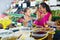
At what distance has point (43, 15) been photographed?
67.2 inches

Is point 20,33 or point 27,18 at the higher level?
point 27,18

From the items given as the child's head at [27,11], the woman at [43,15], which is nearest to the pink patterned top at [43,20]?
the woman at [43,15]

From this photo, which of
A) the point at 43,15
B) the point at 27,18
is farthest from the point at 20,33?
the point at 43,15

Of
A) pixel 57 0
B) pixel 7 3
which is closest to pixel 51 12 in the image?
pixel 57 0

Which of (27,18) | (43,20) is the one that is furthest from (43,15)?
(27,18)

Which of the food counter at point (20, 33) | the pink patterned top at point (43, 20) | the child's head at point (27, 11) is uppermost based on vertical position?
the child's head at point (27, 11)

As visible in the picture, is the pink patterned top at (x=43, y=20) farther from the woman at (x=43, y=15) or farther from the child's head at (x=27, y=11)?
the child's head at (x=27, y=11)

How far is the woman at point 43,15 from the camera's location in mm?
1691

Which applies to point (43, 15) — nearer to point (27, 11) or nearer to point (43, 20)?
point (43, 20)

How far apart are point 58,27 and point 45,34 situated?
5.3 inches

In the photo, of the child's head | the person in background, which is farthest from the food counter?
the child's head

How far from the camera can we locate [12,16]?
5.82ft

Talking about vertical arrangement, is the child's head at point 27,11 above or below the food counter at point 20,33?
above

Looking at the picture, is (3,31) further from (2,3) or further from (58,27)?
(58,27)
